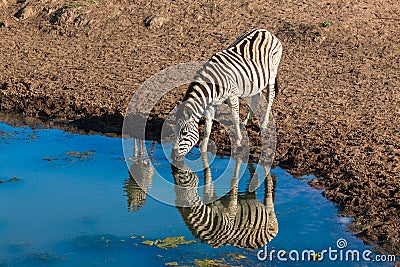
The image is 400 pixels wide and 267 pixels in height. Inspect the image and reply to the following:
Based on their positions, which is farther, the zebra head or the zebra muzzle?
the zebra muzzle

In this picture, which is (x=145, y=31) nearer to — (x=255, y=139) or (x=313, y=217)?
(x=255, y=139)

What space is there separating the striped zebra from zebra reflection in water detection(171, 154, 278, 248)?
2.25ft

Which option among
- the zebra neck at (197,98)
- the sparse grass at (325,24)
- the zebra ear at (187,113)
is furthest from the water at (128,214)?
the sparse grass at (325,24)

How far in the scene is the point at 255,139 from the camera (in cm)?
1087

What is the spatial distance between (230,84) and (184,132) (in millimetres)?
1159

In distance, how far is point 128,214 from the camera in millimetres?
8453

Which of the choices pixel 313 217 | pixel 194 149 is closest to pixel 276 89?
pixel 194 149

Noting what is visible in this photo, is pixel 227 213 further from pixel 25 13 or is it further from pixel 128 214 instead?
pixel 25 13

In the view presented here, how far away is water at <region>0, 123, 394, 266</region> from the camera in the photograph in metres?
7.43

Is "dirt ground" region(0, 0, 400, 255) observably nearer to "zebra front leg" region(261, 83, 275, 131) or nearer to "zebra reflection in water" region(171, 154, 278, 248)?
"zebra front leg" region(261, 83, 275, 131)

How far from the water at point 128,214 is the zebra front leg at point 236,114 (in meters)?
0.48

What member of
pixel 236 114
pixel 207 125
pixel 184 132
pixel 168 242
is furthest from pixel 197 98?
pixel 168 242

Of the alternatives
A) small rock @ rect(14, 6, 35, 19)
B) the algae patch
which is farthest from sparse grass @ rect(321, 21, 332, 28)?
the algae patch

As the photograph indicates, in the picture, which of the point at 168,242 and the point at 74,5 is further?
the point at 74,5
